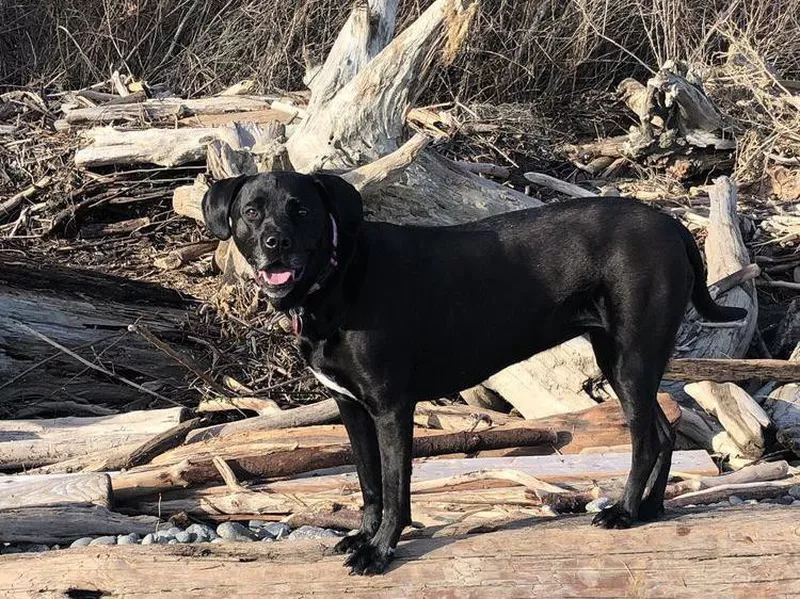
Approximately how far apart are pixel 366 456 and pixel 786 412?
3110mm

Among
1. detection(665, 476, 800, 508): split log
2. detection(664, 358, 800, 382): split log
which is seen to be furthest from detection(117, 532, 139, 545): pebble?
detection(664, 358, 800, 382): split log

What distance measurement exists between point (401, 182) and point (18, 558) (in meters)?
3.76

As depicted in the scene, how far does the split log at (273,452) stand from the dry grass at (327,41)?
5.47 meters

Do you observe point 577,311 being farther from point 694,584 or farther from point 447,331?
point 694,584

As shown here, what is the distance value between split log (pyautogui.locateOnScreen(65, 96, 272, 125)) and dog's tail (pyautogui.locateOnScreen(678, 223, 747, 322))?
5.68 m

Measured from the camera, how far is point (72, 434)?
5.72m

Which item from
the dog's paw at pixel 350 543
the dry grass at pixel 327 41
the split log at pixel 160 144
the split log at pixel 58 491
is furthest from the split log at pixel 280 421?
the dry grass at pixel 327 41

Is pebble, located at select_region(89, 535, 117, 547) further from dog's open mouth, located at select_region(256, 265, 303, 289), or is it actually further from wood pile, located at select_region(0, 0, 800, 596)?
dog's open mouth, located at select_region(256, 265, 303, 289)

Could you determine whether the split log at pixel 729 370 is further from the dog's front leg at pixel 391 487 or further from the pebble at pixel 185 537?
the pebble at pixel 185 537

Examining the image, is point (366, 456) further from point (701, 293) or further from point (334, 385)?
point (701, 293)

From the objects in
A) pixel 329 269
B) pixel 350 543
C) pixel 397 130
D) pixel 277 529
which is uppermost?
pixel 329 269

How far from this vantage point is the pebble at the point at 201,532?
4.64 m

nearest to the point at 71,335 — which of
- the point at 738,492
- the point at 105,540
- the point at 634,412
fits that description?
the point at 105,540

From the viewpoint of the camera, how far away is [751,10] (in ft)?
34.4
